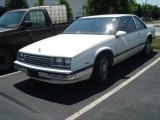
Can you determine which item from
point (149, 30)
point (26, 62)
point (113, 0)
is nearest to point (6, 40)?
point (26, 62)

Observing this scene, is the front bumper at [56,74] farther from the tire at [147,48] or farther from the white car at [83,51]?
the tire at [147,48]

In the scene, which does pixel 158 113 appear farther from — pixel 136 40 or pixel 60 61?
pixel 136 40

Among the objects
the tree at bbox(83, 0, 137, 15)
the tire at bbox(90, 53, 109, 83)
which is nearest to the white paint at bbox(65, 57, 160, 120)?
the tire at bbox(90, 53, 109, 83)

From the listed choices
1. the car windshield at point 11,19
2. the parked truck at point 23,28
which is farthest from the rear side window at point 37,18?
the car windshield at point 11,19

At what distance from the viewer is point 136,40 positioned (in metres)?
8.03

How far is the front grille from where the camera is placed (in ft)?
18.6

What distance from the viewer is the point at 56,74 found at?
5457mm

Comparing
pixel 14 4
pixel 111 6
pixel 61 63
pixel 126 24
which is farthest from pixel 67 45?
pixel 14 4

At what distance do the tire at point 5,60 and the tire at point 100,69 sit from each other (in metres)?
2.92

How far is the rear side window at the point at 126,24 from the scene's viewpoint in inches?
288

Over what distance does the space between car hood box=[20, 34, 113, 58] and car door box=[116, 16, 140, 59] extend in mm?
509

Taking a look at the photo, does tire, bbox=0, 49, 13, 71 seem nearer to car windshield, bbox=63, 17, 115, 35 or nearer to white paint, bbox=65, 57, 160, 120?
car windshield, bbox=63, 17, 115, 35

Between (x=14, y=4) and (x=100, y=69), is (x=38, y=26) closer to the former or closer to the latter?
(x=100, y=69)

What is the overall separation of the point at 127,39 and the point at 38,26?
2.97 m
